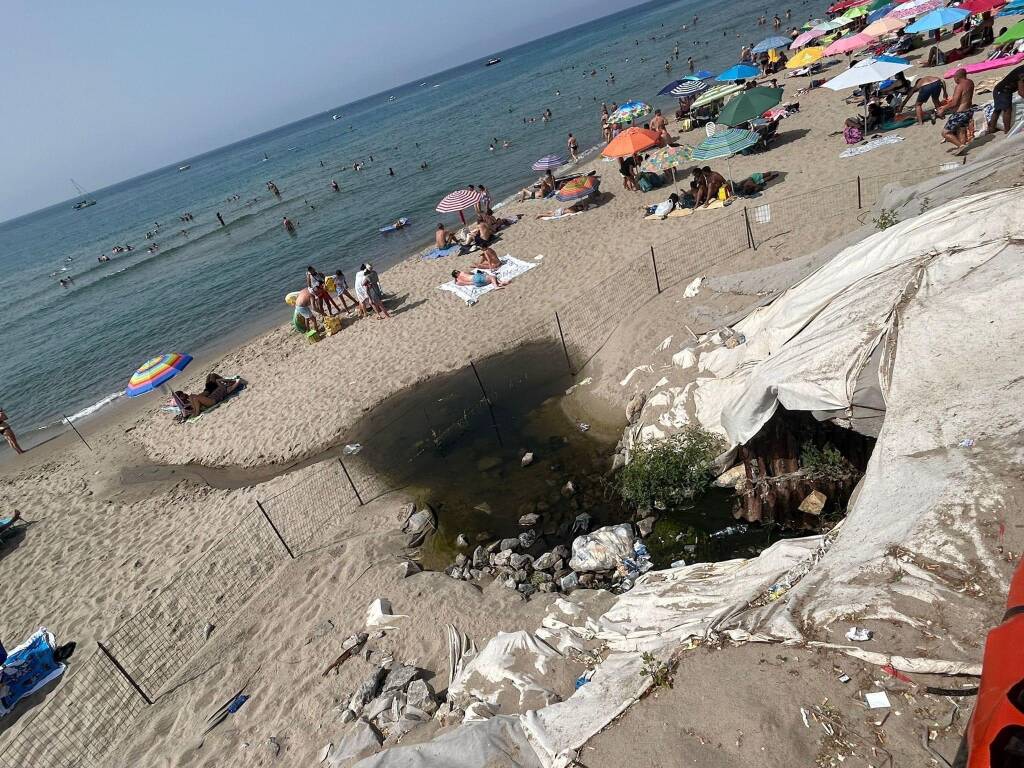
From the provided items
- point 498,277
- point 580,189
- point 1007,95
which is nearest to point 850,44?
point 1007,95

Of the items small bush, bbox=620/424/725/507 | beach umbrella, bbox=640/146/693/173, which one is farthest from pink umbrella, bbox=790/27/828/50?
small bush, bbox=620/424/725/507

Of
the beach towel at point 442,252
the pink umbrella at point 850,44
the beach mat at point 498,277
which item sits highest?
the pink umbrella at point 850,44

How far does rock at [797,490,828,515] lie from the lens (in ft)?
24.7

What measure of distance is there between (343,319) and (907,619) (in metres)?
17.6

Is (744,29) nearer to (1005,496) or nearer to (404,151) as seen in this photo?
(404,151)

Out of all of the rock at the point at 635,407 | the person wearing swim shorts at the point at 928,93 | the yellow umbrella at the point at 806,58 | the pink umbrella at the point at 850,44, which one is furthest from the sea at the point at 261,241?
the person wearing swim shorts at the point at 928,93

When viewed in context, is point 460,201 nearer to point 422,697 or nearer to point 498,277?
point 498,277

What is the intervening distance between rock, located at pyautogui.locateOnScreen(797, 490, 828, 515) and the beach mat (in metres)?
11.3

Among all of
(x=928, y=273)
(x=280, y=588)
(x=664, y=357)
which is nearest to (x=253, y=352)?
(x=280, y=588)

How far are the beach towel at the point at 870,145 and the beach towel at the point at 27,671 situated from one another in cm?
2275

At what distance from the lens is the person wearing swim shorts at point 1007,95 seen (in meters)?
13.3

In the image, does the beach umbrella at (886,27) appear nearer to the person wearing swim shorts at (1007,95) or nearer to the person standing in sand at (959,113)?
the person standing in sand at (959,113)

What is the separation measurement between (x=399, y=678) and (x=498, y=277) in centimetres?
1297

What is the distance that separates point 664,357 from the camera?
1080 centimetres
